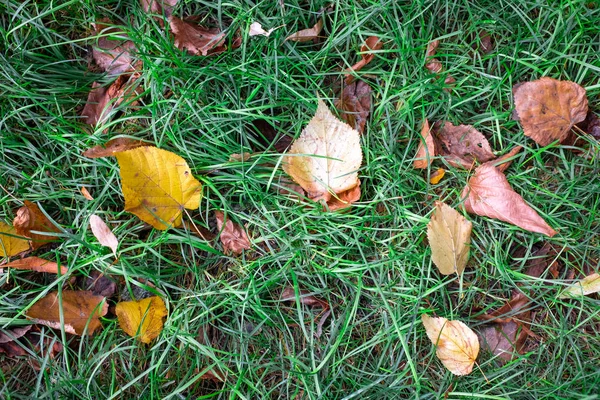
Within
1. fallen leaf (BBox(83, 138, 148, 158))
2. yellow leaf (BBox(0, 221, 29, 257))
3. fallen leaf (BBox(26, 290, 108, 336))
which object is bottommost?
fallen leaf (BBox(26, 290, 108, 336))

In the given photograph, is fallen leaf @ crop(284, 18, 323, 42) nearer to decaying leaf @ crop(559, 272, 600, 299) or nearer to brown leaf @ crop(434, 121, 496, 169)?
brown leaf @ crop(434, 121, 496, 169)

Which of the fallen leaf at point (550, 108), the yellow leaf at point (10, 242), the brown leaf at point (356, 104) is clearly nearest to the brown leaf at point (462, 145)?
the fallen leaf at point (550, 108)

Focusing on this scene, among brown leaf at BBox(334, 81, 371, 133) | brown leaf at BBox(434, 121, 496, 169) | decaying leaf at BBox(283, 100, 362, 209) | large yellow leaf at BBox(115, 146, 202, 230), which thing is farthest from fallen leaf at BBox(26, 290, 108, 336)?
brown leaf at BBox(434, 121, 496, 169)

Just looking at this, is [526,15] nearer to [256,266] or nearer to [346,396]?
[256,266]

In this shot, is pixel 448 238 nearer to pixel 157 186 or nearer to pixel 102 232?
pixel 157 186

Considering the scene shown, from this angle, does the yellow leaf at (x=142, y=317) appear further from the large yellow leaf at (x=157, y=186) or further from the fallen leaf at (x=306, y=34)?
the fallen leaf at (x=306, y=34)

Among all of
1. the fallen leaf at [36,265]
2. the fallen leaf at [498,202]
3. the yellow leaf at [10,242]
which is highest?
the fallen leaf at [498,202]

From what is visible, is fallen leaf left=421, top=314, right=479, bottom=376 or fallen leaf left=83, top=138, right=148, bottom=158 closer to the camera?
fallen leaf left=421, top=314, right=479, bottom=376
